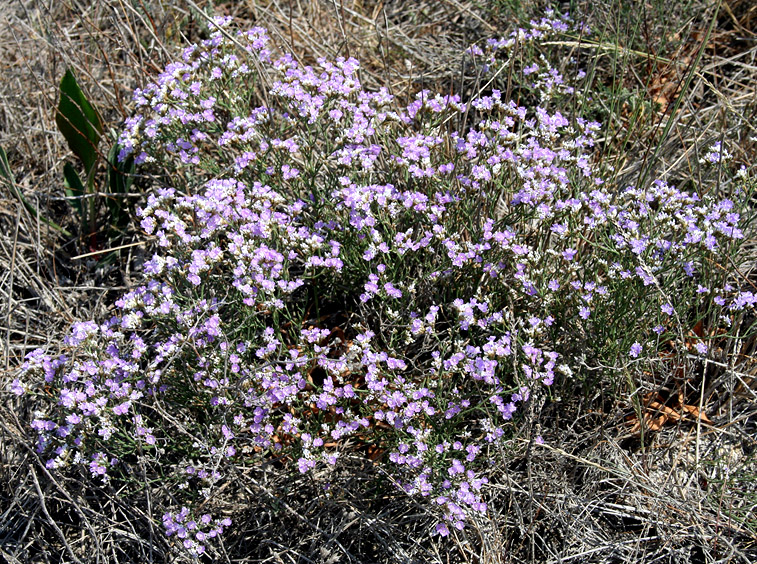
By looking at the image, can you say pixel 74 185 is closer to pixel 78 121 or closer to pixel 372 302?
Result: pixel 78 121

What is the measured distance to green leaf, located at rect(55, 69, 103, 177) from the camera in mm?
3492

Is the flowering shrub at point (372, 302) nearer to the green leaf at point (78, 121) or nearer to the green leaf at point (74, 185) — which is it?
A: the green leaf at point (78, 121)

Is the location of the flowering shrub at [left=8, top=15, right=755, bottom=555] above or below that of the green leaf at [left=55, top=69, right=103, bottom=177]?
below

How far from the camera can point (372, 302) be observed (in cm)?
292

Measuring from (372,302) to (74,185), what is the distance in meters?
1.91

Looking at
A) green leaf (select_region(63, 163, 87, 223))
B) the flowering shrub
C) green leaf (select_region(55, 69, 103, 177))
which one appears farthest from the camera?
green leaf (select_region(63, 163, 87, 223))

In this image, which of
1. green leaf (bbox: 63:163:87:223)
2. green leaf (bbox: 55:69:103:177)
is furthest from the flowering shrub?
green leaf (bbox: 63:163:87:223)

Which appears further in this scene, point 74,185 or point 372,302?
point 74,185

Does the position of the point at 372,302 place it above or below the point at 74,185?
below

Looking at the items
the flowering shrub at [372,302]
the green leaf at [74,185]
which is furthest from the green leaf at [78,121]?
the flowering shrub at [372,302]

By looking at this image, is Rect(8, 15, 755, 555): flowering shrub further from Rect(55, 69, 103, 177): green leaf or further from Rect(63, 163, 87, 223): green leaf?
Rect(63, 163, 87, 223): green leaf

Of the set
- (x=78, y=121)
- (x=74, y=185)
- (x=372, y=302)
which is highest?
(x=78, y=121)

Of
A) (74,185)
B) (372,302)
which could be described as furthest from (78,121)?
(372,302)

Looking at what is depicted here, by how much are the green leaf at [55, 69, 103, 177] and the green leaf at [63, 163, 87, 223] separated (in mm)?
68
